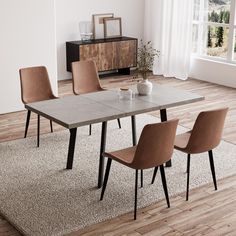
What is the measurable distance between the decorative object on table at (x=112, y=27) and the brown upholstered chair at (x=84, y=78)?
276 cm

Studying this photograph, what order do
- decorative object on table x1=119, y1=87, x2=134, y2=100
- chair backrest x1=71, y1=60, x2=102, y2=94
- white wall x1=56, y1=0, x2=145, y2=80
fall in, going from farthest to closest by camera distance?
1. white wall x1=56, y1=0, x2=145, y2=80
2. chair backrest x1=71, y1=60, x2=102, y2=94
3. decorative object on table x1=119, y1=87, x2=134, y2=100

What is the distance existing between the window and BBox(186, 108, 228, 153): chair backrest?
4202 mm

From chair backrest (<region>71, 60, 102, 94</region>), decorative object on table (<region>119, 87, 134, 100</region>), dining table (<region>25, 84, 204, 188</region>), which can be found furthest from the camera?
chair backrest (<region>71, 60, 102, 94</region>)

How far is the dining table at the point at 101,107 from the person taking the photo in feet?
14.1

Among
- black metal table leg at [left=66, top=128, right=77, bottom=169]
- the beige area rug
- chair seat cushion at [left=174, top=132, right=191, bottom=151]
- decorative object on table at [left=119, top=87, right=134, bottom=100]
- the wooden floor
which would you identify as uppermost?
decorative object on table at [left=119, top=87, right=134, bottom=100]

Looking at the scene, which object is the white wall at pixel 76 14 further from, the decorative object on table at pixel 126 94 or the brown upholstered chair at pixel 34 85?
the decorative object on table at pixel 126 94

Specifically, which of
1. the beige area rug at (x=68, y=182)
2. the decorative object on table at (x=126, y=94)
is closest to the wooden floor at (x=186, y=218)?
the beige area rug at (x=68, y=182)

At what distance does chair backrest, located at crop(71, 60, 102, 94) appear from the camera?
602 centimetres

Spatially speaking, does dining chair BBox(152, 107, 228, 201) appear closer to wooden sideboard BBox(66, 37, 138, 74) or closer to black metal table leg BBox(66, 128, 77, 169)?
black metal table leg BBox(66, 128, 77, 169)

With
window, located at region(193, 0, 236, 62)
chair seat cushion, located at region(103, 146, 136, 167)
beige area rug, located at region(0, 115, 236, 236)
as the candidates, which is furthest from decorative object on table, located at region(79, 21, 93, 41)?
chair seat cushion, located at region(103, 146, 136, 167)

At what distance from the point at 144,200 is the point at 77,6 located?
4933 millimetres

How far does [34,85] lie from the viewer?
5.82 meters

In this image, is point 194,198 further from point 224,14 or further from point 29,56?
point 224,14

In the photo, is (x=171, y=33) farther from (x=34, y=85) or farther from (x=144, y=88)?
(x=144, y=88)
